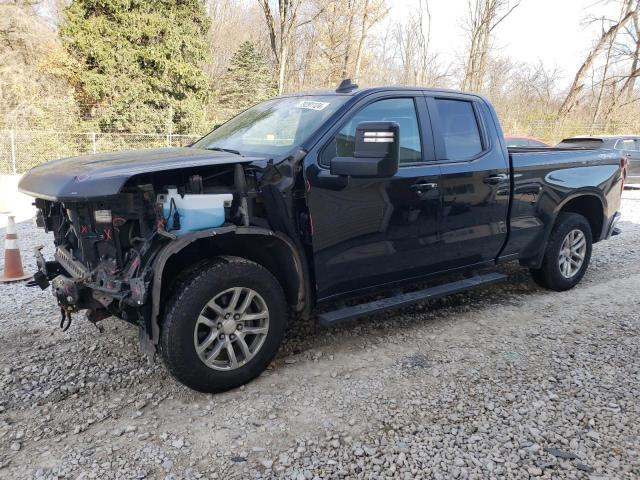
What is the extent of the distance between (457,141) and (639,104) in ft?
92.9

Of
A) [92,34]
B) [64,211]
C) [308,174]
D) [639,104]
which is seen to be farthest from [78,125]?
[639,104]

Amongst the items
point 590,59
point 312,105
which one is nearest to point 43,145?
point 312,105

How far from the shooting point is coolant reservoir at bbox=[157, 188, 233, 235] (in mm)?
2900

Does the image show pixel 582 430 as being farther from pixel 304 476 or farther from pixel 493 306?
pixel 493 306

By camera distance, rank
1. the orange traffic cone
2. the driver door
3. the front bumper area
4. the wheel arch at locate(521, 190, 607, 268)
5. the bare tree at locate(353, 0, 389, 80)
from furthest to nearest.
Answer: the bare tree at locate(353, 0, 389, 80), the orange traffic cone, the wheel arch at locate(521, 190, 607, 268), the driver door, the front bumper area

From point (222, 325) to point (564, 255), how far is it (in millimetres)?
3848

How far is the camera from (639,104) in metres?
26.4

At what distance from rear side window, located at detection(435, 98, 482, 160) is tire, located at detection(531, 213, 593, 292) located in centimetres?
147

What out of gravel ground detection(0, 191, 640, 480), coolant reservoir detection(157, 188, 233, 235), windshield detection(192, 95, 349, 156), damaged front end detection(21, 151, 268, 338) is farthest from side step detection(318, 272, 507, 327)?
windshield detection(192, 95, 349, 156)

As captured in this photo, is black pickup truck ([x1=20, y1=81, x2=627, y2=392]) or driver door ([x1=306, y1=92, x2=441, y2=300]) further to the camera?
driver door ([x1=306, y1=92, x2=441, y2=300])

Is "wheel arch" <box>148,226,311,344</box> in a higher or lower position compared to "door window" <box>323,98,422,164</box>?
lower

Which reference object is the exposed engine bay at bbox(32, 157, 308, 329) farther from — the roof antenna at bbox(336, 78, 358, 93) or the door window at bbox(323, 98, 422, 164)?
the roof antenna at bbox(336, 78, 358, 93)

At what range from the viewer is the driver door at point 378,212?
3371mm

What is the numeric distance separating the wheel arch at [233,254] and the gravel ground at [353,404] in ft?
1.82
